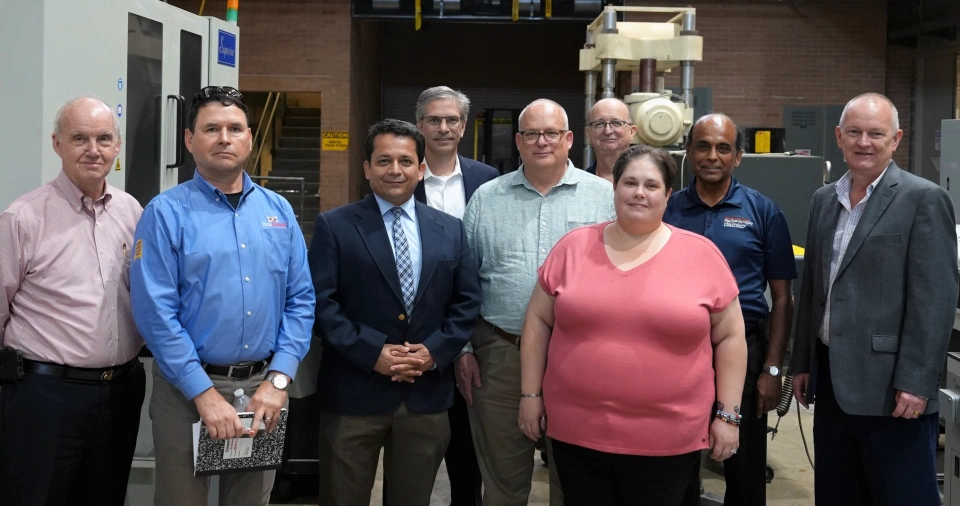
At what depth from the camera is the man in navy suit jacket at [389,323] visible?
8.67 ft

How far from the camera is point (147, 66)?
3.36 metres

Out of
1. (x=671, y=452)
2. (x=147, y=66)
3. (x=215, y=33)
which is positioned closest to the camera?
(x=671, y=452)

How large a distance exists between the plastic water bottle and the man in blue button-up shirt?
0.6 inches

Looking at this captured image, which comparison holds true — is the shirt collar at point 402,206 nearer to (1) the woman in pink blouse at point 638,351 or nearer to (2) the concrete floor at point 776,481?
(1) the woman in pink blouse at point 638,351

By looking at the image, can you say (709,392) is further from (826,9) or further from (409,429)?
(826,9)

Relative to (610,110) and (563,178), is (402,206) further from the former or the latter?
(610,110)

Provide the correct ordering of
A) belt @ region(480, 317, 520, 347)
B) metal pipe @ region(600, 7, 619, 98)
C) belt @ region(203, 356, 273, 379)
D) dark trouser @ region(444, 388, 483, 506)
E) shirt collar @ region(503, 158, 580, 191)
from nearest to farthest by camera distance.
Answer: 1. belt @ region(203, 356, 273, 379)
2. belt @ region(480, 317, 520, 347)
3. shirt collar @ region(503, 158, 580, 191)
4. dark trouser @ region(444, 388, 483, 506)
5. metal pipe @ region(600, 7, 619, 98)

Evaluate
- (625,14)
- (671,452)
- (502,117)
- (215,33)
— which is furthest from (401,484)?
(502,117)

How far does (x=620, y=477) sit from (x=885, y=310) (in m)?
0.93

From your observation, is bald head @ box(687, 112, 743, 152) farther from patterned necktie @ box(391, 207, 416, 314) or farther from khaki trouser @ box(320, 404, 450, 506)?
khaki trouser @ box(320, 404, 450, 506)

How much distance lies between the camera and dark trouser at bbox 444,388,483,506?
3.32 meters

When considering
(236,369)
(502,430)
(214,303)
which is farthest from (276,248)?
(502,430)

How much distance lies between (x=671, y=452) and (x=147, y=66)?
2416 millimetres

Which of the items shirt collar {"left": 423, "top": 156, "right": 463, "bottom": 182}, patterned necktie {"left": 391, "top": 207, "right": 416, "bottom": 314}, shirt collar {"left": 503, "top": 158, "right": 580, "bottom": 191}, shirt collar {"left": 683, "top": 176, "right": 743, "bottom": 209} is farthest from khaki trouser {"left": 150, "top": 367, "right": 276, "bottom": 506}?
shirt collar {"left": 683, "top": 176, "right": 743, "bottom": 209}
